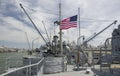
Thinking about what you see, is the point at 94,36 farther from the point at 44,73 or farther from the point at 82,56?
the point at 44,73

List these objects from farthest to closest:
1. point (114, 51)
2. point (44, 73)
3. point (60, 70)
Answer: point (60, 70)
point (44, 73)
point (114, 51)

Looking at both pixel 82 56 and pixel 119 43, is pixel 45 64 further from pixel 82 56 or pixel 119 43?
pixel 82 56

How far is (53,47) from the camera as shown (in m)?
20.2

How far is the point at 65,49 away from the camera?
22.8 metres

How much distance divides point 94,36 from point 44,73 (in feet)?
77.8

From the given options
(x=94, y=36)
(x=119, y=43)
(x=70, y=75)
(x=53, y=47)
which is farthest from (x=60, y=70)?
(x=94, y=36)

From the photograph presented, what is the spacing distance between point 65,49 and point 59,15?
417 centimetres

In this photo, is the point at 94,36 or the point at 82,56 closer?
the point at 82,56

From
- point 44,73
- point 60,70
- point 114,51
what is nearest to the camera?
point 114,51

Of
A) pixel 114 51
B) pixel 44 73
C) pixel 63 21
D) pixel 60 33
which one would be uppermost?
pixel 63 21

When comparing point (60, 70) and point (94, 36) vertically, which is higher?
point (94, 36)

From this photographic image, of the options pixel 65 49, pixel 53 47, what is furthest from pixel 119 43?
pixel 65 49

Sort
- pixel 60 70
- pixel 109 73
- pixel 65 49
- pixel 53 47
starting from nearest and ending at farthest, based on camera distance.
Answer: pixel 109 73, pixel 60 70, pixel 53 47, pixel 65 49

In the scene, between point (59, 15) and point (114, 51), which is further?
point (59, 15)
